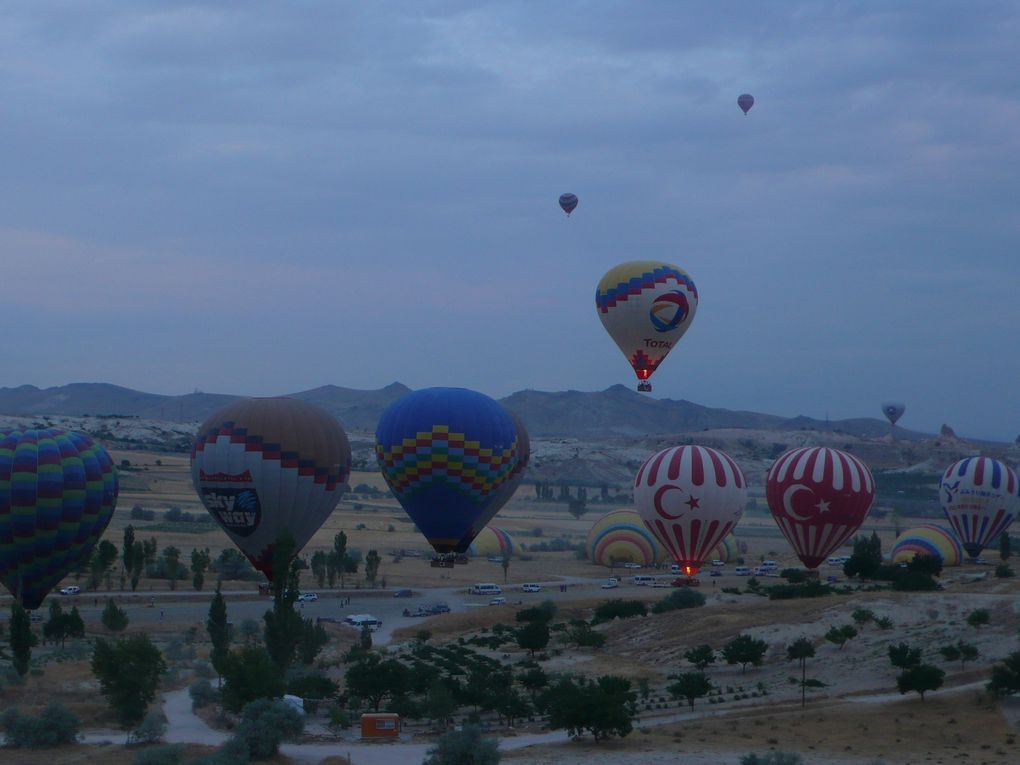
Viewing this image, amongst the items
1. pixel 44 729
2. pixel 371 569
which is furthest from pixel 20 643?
pixel 371 569

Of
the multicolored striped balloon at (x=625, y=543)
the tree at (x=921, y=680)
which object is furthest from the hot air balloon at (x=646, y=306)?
the tree at (x=921, y=680)

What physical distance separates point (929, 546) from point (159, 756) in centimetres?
4627

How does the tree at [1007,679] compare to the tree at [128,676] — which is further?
the tree at [1007,679]

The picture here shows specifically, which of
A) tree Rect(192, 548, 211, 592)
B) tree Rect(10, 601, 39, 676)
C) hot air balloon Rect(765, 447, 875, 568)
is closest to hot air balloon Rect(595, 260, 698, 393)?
hot air balloon Rect(765, 447, 875, 568)

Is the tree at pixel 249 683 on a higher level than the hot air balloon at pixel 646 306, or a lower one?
lower

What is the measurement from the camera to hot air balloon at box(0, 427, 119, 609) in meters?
45.9

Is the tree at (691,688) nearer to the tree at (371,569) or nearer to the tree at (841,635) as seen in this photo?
the tree at (841,635)

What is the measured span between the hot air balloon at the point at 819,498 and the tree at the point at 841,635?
50.9ft

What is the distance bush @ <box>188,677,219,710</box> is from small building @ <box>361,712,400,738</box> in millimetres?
4780

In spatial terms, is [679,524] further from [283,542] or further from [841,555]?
[841,555]

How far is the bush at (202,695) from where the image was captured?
32.5 m

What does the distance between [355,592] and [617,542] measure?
17078mm

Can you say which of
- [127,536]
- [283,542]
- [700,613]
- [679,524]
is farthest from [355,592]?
[283,542]

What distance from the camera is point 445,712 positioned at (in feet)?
99.7
